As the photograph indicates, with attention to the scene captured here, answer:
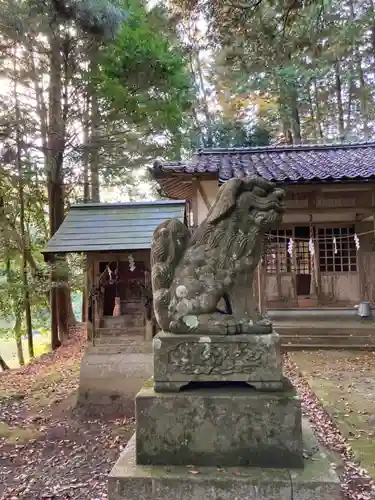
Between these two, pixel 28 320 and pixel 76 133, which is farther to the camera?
pixel 28 320

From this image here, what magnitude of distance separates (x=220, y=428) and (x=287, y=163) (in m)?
9.43

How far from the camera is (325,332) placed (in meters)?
8.92

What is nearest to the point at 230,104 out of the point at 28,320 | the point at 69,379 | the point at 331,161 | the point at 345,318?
the point at 331,161

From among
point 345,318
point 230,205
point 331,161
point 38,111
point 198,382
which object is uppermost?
point 38,111

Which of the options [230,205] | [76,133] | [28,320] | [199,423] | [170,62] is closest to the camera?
[199,423]

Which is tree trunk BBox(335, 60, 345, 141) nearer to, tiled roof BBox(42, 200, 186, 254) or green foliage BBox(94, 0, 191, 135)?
green foliage BBox(94, 0, 191, 135)

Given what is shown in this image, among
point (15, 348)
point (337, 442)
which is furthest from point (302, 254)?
point (15, 348)

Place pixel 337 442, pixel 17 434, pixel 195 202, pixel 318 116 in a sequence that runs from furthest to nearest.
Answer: pixel 318 116
pixel 195 202
pixel 17 434
pixel 337 442

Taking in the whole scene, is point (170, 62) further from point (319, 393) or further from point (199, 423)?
point (199, 423)

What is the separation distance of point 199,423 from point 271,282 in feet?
28.3

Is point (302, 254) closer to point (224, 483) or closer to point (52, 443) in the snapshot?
point (52, 443)

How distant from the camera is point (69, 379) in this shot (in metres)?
7.82

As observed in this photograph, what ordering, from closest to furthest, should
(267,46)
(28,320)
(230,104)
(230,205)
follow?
1. (230,205)
2. (267,46)
3. (28,320)
4. (230,104)

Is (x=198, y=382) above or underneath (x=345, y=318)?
above
